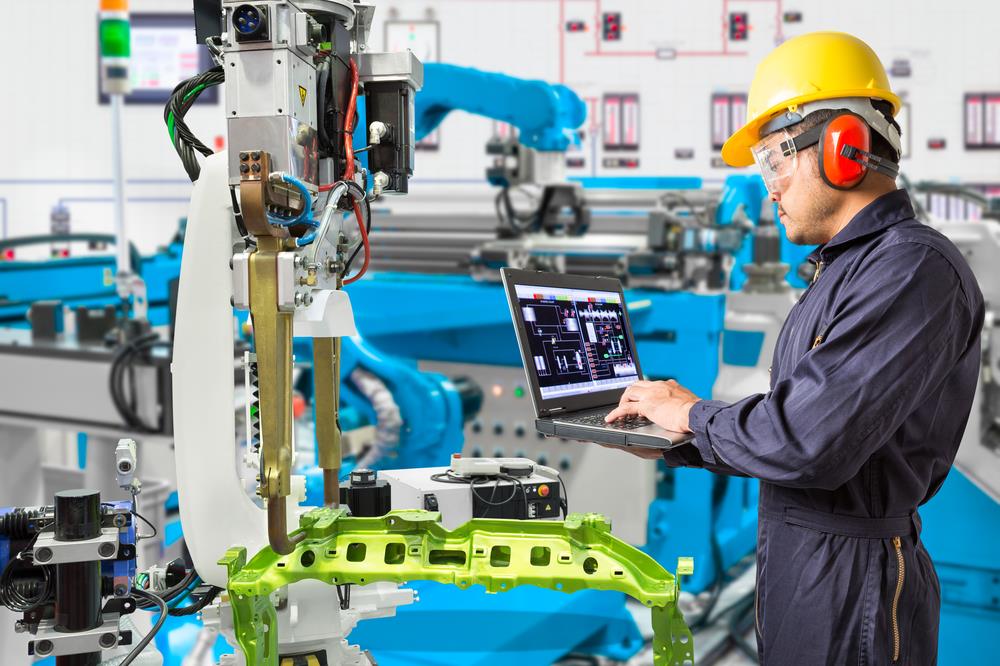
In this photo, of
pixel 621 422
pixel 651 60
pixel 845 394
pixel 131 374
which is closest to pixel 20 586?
pixel 621 422

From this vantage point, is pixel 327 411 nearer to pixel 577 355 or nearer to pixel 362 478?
pixel 362 478

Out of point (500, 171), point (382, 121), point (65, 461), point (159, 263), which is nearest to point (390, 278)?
point (500, 171)

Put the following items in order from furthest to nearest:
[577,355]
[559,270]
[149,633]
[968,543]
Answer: [559,270], [968,543], [577,355], [149,633]

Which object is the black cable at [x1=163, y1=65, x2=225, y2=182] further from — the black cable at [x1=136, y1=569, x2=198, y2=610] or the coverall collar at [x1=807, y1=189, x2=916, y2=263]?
the coverall collar at [x1=807, y1=189, x2=916, y2=263]

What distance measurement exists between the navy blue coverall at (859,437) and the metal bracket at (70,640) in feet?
3.29

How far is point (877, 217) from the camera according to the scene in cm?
167

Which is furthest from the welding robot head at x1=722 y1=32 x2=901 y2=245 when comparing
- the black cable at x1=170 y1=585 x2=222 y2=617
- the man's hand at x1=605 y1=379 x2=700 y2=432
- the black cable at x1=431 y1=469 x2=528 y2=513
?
the black cable at x1=170 y1=585 x2=222 y2=617

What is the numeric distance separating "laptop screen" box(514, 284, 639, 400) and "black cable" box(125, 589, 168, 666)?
789mm

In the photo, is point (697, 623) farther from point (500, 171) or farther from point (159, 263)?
point (159, 263)

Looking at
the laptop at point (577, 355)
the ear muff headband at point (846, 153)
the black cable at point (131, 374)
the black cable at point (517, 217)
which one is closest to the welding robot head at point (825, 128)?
the ear muff headband at point (846, 153)

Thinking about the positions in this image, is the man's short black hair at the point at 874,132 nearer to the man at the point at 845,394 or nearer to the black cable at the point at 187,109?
the man at the point at 845,394

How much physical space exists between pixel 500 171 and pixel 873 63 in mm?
2644

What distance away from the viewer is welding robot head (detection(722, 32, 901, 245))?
1.67 metres

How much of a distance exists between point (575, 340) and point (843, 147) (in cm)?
71
